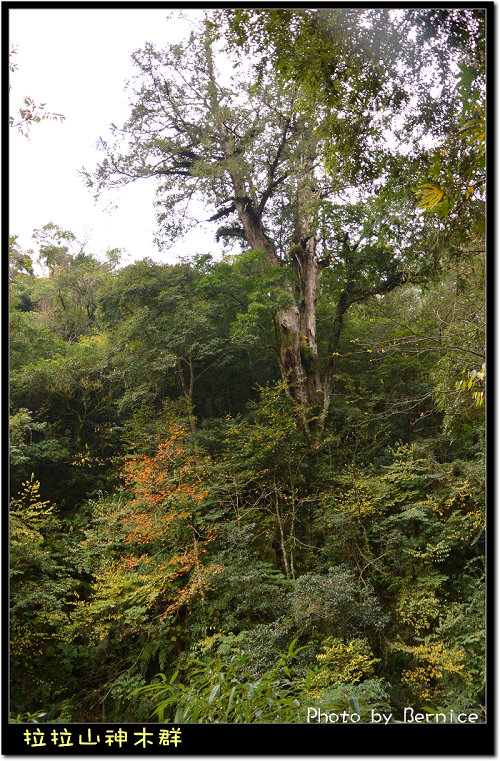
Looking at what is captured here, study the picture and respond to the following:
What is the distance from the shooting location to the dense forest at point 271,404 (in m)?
2.55

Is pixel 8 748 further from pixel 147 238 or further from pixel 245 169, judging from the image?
pixel 245 169

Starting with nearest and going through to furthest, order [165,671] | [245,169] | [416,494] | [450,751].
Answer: [450,751] → [165,671] → [416,494] → [245,169]

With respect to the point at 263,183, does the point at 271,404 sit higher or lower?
lower

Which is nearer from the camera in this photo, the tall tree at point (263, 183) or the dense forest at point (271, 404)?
the dense forest at point (271, 404)

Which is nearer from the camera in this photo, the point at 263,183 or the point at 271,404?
the point at 271,404

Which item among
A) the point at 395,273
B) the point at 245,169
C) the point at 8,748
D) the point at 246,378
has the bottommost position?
the point at 8,748

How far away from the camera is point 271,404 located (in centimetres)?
479

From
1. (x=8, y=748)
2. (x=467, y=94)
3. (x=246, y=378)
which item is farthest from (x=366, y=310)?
(x=8, y=748)

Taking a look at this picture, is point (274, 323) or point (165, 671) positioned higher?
point (274, 323)

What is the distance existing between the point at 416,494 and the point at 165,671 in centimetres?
249

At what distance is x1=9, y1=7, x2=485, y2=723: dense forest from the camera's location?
2.55m

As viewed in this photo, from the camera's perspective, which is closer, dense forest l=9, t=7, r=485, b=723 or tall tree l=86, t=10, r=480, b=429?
dense forest l=9, t=7, r=485, b=723

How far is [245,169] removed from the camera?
197 inches

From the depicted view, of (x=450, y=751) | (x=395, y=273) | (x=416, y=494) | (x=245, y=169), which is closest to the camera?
(x=450, y=751)
